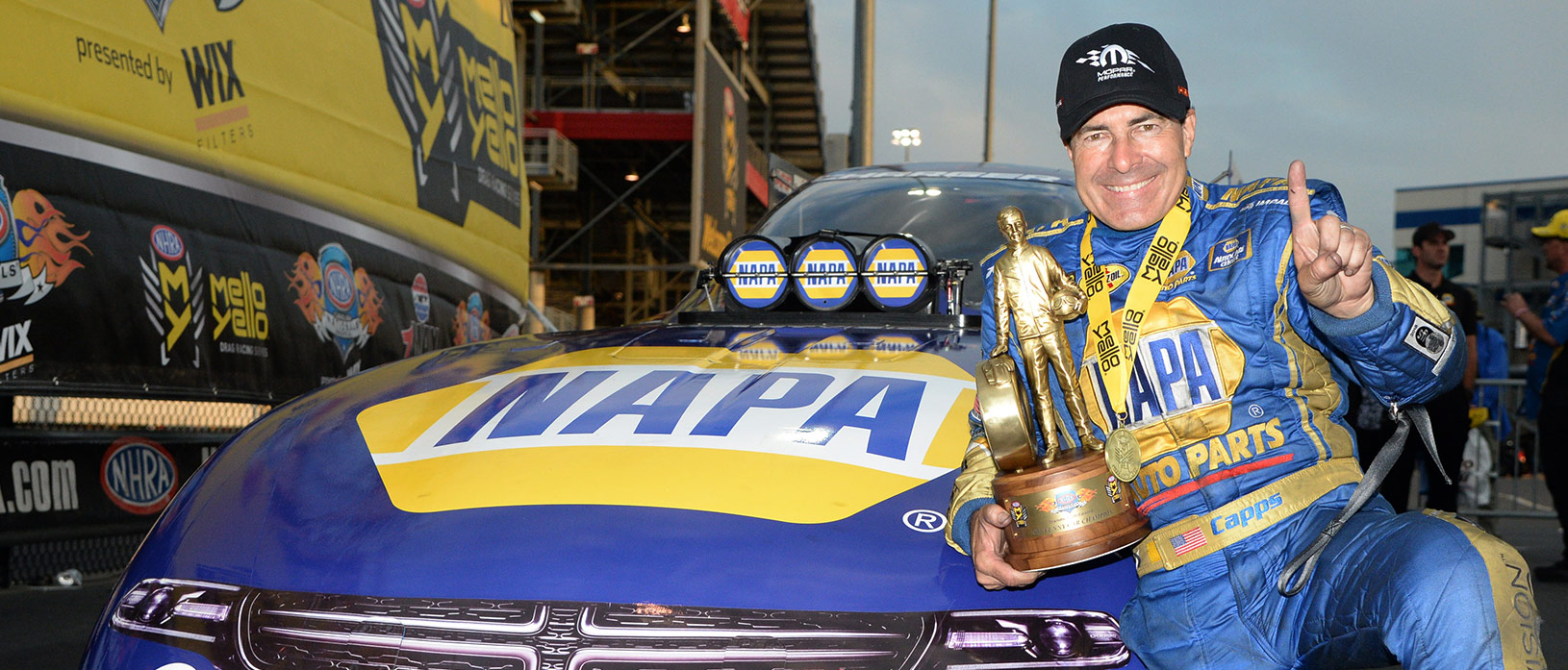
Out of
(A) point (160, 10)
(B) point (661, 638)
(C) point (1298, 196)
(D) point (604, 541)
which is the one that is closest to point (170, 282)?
(A) point (160, 10)

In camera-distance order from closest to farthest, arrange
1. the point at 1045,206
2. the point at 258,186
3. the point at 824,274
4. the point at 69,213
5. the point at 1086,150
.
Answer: the point at 1086,150, the point at 824,274, the point at 1045,206, the point at 69,213, the point at 258,186

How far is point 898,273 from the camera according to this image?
282 centimetres

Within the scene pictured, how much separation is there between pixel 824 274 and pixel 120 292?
2433 millimetres

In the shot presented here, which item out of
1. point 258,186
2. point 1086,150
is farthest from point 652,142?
point 1086,150

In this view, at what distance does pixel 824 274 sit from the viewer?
286cm

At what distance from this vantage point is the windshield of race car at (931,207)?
3252 mm

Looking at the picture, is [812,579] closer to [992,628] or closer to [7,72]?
[992,628]

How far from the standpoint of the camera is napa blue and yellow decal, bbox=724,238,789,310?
2.89 metres

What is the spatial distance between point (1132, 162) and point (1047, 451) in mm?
413

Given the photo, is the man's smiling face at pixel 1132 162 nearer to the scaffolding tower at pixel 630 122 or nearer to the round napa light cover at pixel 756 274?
the round napa light cover at pixel 756 274

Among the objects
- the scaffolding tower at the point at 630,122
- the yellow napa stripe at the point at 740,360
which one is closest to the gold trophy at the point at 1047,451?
the yellow napa stripe at the point at 740,360


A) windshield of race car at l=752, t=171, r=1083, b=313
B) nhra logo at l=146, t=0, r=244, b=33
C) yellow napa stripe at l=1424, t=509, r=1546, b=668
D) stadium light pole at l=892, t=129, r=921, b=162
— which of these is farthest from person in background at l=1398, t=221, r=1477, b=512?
stadium light pole at l=892, t=129, r=921, b=162

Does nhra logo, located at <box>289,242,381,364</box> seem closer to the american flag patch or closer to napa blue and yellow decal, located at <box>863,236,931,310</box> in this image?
napa blue and yellow decal, located at <box>863,236,931,310</box>

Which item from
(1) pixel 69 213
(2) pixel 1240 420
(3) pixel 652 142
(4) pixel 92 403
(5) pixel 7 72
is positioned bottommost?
(4) pixel 92 403
